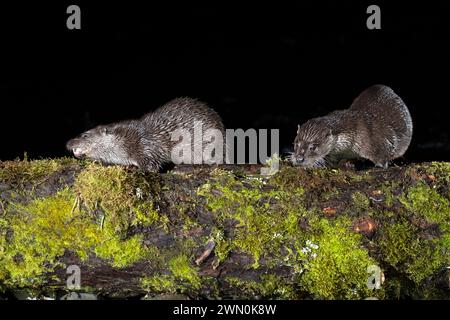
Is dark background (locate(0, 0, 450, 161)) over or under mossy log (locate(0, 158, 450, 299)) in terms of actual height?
over

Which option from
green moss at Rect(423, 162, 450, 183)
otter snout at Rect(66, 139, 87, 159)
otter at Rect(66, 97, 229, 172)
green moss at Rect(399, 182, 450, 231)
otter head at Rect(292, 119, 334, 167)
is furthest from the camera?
otter at Rect(66, 97, 229, 172)

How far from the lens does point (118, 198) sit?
14.3 ft

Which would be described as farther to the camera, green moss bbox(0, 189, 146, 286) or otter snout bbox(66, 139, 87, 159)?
otter snout bbox(66, 139, 87, 159)

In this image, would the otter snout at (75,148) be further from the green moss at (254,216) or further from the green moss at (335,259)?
Answer: the green moss at (335,259)

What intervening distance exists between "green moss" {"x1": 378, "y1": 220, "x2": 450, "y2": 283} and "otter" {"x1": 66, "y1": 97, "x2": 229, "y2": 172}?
266 centimetres

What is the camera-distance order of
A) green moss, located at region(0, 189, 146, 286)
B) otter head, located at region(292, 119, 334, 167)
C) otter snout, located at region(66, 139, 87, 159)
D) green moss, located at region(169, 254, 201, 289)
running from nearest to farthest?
green moss, located at region(0, 189, 146, 286) → green moss, located at region(169, 254, 201, 289) → otter head, located at region(292, 119, 334, 167) → otter snout, located at region(66, 139, 87, 159)

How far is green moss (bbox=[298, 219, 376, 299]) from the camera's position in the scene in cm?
446

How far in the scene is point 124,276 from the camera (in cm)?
449

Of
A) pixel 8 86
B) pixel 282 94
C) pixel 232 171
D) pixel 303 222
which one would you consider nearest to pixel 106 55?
pixel 8 86

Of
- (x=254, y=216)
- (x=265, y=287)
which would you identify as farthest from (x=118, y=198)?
(x=265, y=287)

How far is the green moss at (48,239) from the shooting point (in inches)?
170

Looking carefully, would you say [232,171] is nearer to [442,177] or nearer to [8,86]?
[442,177]

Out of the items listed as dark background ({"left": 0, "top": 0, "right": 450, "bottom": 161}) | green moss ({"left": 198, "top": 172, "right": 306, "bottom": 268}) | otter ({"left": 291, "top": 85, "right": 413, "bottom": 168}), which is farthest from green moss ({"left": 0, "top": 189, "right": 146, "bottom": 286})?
dark background ({"left": 0, "top": 0, "right": 450, "bottom": 161})

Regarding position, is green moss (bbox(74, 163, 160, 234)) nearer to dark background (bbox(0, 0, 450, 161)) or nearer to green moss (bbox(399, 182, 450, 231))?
green moss (bbox(399, 182, 450, 231))
